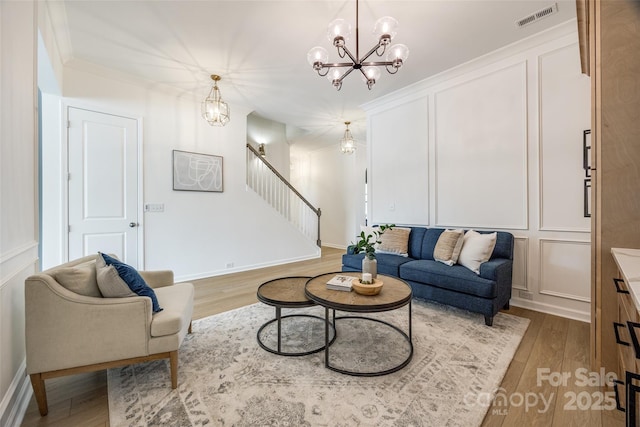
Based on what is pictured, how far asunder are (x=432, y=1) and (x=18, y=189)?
340 centimetres

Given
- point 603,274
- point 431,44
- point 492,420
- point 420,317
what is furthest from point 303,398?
point 431,44

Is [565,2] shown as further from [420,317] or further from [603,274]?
[420,317]

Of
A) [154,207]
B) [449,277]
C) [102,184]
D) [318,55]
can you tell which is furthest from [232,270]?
[318,55]

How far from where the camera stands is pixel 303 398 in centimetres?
154

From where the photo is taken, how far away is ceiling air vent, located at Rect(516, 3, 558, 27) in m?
2.38

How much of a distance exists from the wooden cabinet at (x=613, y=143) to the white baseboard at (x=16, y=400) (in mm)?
3235

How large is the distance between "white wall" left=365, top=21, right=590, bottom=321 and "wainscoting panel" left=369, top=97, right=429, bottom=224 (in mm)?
17

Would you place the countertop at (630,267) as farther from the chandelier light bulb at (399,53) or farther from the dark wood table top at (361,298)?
the chandelier light bulb at (399,53)

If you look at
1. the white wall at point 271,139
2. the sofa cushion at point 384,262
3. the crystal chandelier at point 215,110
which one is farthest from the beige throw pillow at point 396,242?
the white wall at point 271,139

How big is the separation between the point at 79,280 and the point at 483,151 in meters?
4.06

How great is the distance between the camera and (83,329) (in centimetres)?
150

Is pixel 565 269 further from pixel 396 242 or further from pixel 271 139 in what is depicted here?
pixel 271 139

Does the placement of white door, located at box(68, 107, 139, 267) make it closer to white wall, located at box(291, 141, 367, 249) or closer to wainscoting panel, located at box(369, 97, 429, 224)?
wainscoting panel, located at box(369, 97, 429, 224)

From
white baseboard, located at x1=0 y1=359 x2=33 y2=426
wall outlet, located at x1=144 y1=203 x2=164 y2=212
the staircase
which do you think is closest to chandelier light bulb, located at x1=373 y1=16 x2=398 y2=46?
white baseboard, located at x1=0 y1=359 x2=33 y2=426
